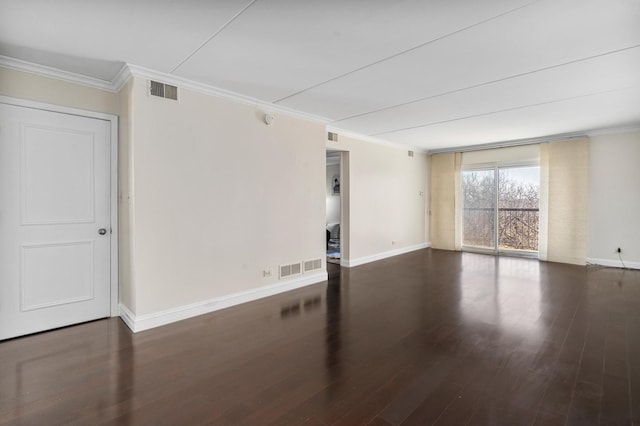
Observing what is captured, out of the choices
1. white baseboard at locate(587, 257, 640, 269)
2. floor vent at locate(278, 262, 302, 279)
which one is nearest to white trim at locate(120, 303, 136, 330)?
floor vent at locate(278, 262, 302, 279)

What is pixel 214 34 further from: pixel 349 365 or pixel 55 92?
pixel 349 365

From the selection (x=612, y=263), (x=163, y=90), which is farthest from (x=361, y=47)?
(x=612, y=263)

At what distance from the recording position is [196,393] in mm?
2121

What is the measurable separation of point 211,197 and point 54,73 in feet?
6.25

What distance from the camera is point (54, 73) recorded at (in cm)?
Result: 309

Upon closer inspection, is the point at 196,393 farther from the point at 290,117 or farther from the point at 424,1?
the point at 290,117

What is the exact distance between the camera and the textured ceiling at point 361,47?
84.2 inches

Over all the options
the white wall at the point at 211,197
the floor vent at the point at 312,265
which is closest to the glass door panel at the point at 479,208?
the floor vent at the point at 312,265

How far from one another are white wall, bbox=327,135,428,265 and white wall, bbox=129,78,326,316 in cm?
148

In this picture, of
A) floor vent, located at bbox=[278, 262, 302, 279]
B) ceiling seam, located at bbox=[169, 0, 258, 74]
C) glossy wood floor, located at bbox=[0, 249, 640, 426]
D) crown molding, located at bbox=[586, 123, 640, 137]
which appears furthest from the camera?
crown molding, located at bbox=[586, 123, 640, 137]

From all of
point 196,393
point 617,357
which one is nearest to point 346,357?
point 196,393

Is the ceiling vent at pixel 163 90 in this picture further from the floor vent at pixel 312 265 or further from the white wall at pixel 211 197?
the floor vent at pixel 312 265

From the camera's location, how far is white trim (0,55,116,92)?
2.87 m

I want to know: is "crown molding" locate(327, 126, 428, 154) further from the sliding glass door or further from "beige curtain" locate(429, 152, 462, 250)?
the sliding glass door
